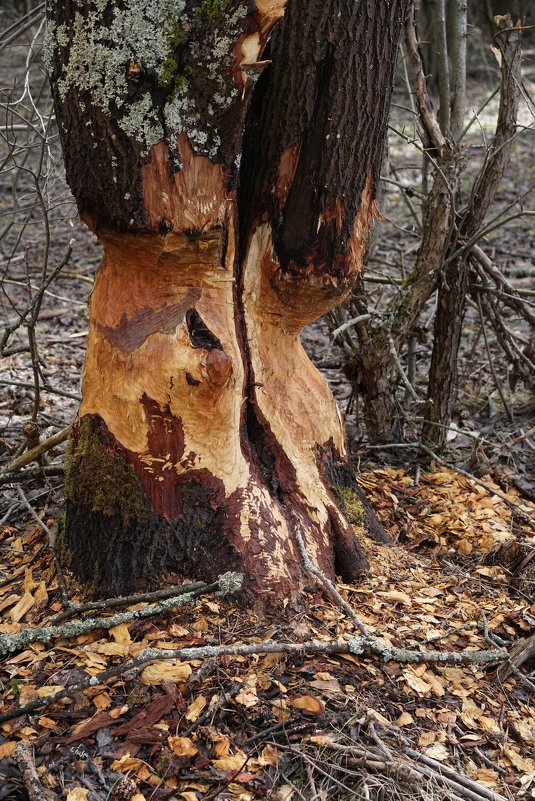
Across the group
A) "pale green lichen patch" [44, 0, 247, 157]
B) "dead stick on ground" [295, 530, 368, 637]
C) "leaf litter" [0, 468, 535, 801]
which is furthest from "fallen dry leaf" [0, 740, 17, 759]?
"pale green lichen patch" [44, 0, 247, 157]

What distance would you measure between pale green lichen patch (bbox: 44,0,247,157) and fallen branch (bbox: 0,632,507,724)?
152 centimetres

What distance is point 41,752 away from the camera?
6.65 feet

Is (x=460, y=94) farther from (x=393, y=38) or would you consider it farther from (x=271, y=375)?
(x=271, y=375)

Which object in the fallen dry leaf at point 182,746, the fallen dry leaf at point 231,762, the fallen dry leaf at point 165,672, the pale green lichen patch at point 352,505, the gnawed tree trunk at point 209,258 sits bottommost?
the fallen dry leaf at point 231,762

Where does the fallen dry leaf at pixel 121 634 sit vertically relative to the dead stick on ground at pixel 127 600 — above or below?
below

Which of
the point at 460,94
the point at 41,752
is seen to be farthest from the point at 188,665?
the point at 460,94

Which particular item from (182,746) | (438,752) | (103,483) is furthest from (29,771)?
(438,752)

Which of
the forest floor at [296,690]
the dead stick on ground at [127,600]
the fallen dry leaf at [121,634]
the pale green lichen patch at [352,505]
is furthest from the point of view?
the pale green lichen patch at [352,505]

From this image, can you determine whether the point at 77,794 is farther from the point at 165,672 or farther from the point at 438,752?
the point at 438,752

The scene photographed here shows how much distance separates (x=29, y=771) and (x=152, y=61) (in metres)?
2.03

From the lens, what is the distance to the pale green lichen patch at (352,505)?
3186 millimetres

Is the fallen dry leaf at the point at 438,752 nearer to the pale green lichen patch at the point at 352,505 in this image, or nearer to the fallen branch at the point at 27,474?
the pale green lichen patch at the point at 352,505

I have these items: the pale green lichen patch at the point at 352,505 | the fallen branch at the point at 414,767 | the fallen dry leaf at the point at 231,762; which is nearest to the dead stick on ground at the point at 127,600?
the fallen dry leaf at the point at 231,762

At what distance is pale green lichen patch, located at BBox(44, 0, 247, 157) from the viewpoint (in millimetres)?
2236
